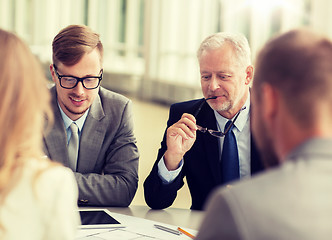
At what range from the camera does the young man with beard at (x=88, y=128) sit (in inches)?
99.2

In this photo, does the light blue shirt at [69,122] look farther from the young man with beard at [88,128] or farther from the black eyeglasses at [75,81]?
the black eyeglasses at [75,81]

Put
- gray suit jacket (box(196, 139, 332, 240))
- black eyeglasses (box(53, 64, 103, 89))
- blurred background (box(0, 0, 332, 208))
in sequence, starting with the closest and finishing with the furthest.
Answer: gray suit jacket (box(196, 139, 332, 240)) < black eyeglasses (box(53, 64, 103, 89)) < blurred background (box(0, 0, 332, 208))

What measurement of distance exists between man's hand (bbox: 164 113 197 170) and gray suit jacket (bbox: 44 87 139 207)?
0.24 meters

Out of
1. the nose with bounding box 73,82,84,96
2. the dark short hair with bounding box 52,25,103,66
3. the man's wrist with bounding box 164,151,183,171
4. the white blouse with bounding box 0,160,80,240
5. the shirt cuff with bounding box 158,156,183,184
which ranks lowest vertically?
the shirt cuff with bounding box 158,156,183,184

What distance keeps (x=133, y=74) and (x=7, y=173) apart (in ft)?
48.0

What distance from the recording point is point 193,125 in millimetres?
2514

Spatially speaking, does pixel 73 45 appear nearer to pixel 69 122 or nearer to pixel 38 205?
pixel 69 122

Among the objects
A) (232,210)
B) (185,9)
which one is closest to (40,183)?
(232,210)

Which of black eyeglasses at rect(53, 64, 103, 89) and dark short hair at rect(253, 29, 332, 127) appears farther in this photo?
black eyeglasses at rect(53, 64, 103, 89)

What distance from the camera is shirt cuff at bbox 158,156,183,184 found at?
8.30 feet

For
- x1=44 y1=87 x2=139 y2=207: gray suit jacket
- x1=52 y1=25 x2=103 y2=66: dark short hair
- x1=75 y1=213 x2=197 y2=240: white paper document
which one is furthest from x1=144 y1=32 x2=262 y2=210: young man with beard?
x1=52 y1=25 x2=103 y2=66: dark short hair

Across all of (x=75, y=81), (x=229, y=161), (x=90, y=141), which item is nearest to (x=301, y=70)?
(x=229, y=161)

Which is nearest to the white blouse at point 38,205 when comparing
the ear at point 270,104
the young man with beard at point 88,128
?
the ear at point 270,104

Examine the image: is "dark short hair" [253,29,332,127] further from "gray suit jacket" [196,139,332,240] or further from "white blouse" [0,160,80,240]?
"white blouse" [0,160,80,240]
